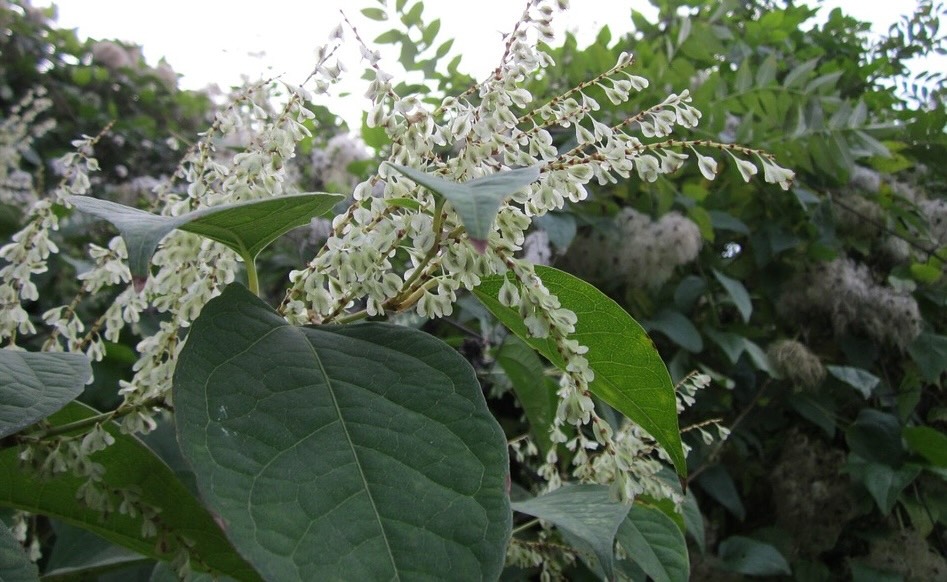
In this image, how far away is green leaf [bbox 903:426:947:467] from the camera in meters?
1.61

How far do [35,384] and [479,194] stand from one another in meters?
0.40

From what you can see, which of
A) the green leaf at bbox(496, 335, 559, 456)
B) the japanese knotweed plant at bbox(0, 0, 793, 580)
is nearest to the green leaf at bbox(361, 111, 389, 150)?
the green leaf at bbox(496, 335, 559, 456)

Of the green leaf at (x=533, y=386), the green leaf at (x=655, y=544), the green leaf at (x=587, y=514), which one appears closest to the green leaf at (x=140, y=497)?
the green leaf at (x=587, y=514)

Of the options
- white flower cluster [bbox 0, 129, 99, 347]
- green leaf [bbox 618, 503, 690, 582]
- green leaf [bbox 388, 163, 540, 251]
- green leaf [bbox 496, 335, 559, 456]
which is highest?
green leaf [bbox 388, 163, 540, 251]

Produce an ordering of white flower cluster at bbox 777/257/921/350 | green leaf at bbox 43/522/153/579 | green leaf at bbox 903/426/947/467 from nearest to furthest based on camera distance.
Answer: green leaf at bbox 43/522/153/579, green leaf at bbox 903/426/947/467, white flower cluster at bbox 777/257/921/350

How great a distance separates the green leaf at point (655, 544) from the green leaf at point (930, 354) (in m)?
1.21

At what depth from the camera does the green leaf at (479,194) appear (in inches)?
16.7

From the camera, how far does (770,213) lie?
81.0 inches

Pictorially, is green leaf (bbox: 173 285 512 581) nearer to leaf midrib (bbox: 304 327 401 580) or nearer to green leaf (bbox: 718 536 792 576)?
leaf midrib (bbox: 304 327 401 580)

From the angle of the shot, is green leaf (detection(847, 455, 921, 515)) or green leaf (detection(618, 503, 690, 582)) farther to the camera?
green leaf (detection(847, 455, 921, 515))

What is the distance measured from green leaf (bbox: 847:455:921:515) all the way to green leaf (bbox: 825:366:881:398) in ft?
0.51

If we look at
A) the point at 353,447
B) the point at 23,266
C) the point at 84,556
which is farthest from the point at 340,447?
the point at 84,556

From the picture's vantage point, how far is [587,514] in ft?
2.42

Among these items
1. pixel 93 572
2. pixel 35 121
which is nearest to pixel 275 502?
pixel 93 572
